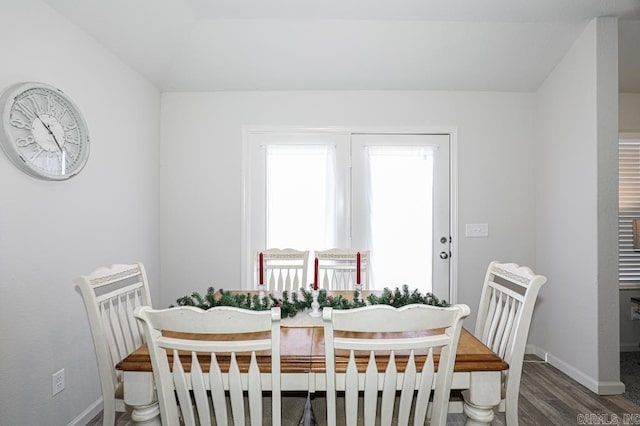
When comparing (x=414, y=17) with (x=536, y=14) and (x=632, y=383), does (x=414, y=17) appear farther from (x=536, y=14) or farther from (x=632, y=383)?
(x=632, y=383)

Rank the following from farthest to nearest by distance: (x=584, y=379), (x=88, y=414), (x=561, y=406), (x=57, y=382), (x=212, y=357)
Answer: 1. (x=584, y=379)
2. (x=561, y=406)
3. (x=88, y=414)
4. (x=57, y=382)
5. (x=212, y=357)

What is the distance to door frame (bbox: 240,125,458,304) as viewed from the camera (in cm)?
314

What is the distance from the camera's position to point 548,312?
2969mm

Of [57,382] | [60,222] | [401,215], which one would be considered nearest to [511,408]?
[401,215]

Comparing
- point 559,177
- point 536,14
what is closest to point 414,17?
point 536,14

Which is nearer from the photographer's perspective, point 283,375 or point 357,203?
point 283,375

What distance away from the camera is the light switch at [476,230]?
317cm

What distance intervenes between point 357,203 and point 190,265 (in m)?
1.67

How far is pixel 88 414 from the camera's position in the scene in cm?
215

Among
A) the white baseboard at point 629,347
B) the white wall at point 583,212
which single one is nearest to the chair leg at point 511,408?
the white wall at point 583,212

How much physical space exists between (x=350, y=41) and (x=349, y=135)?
2.60 ft

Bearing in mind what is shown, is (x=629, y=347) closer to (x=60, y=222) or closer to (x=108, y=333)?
(x=108, y=333)

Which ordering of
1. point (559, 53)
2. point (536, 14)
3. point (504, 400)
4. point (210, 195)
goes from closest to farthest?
point (504, 400), point (536, 14), point (559, 53), point (210, 195)

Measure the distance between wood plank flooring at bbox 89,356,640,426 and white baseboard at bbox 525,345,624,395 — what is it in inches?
1.2
